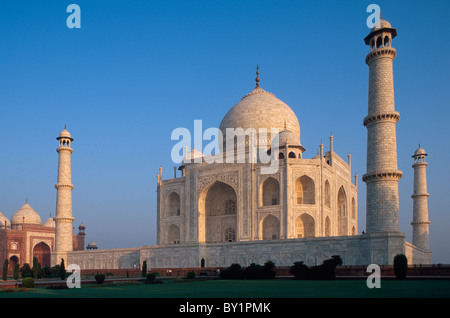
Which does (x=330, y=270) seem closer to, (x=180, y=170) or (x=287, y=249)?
(x=287, y=249)

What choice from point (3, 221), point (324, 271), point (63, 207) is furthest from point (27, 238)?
point (324, 271)

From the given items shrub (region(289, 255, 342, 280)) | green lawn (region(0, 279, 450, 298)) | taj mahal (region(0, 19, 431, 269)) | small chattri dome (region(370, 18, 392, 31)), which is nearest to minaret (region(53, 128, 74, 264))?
→ taj mahal (region(0, 19, 431, 269))

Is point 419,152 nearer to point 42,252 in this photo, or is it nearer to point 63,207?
point 63,207

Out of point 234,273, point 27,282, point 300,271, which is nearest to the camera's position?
point 27,282

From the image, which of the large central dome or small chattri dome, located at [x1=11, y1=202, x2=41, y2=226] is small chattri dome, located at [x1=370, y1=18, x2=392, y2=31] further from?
small chattri dome, located at [x1=11, y1=202, x2=41, y2=226]
